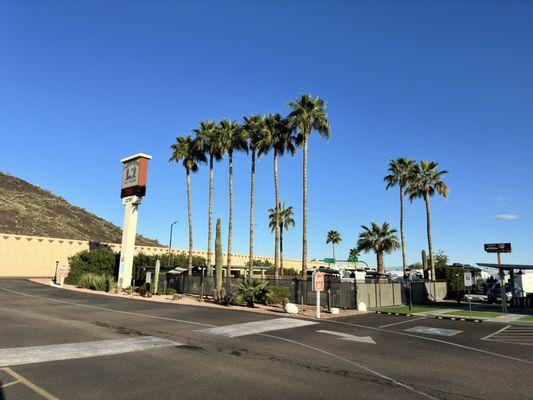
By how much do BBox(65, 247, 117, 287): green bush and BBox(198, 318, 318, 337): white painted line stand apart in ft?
101

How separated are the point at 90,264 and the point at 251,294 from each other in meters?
25.8

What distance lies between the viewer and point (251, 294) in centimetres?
2719

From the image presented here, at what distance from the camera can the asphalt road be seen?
829cm

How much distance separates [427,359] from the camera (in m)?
12.1

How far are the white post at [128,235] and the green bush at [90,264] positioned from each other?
6.88 m

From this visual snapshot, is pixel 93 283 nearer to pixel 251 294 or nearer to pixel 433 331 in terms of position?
pixel 251 294

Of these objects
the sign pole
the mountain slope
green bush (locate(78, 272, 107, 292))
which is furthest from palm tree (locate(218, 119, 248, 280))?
the mountain slope

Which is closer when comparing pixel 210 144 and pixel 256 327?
pixel 256 327

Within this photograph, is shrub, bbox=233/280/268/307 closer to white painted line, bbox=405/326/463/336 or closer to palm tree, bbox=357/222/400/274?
white painted line, bbox=405/326/463/336

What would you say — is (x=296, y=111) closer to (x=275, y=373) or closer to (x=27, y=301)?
(x=27, y=301)

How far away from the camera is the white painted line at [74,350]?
34.0ft

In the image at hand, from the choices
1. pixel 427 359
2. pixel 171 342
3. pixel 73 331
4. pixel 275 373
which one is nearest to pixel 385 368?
pixel 427 359

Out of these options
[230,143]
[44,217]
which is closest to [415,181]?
[230,143]

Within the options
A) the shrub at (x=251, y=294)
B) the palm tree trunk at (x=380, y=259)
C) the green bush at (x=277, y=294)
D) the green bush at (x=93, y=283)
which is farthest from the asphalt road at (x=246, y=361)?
the palm tree trunk at (x=380, y=259)
